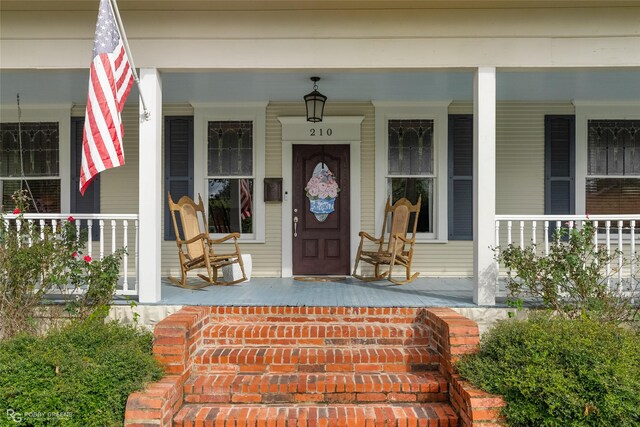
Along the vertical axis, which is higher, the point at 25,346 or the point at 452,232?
the point at 452,232

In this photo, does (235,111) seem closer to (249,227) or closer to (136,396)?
(249,227)

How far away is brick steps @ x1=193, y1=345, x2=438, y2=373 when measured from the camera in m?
3.52

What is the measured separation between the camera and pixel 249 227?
20.3 ft

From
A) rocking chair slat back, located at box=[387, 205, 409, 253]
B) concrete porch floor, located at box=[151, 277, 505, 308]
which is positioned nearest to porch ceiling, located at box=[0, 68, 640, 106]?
rocking chair slat back, located at box=[387, 205, 409, 253]

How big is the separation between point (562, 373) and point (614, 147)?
4.37 m

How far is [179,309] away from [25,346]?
117cm

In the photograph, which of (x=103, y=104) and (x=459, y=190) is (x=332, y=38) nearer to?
(x=103, y=104)

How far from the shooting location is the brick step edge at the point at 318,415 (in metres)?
3.01

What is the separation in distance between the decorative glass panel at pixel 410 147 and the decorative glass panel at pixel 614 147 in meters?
2.04

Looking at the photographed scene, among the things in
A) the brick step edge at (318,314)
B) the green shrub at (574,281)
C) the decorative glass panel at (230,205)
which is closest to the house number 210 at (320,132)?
the decorative glass panel at (230,205)

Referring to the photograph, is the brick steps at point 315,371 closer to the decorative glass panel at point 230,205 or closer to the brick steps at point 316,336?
the brick steps at point 316,336

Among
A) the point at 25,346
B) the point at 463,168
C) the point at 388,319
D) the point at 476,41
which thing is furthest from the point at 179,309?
the point at 463,168

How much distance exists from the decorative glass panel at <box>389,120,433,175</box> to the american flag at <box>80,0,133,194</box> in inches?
138

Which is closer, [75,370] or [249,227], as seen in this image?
[75,370]
